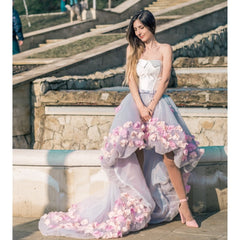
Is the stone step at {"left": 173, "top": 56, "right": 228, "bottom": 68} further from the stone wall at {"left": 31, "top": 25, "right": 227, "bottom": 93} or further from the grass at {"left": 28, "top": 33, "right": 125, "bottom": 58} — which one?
the grass at {"left": 28, "top": 33, "right": 125, "bottom": 58}

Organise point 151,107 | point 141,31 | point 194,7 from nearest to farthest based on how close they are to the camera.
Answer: point 151,107
point 141,31
point 194,7

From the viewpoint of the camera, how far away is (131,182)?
5.24 metres

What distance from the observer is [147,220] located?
528 cm

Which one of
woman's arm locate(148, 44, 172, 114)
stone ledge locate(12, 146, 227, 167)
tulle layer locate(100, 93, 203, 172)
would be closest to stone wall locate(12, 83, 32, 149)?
stone ledge locate(12, 146, 227, 167)

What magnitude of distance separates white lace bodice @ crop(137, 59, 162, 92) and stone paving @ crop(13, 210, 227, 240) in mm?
1352

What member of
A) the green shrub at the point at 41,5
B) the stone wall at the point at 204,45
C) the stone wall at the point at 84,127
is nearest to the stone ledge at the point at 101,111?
the stone wall at the point at 84,127

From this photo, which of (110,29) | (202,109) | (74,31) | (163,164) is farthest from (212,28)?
(163,164)

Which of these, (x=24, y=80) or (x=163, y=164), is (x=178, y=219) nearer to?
(x=163, y=164)

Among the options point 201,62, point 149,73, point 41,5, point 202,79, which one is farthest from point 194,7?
point 149,73

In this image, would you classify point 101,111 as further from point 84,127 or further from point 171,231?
point 171,231

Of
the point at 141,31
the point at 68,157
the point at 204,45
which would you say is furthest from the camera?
the point at 204,45

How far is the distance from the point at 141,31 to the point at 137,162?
1.27 m

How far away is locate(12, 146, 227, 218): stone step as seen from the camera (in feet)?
18.7

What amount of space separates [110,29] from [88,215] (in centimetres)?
1082
